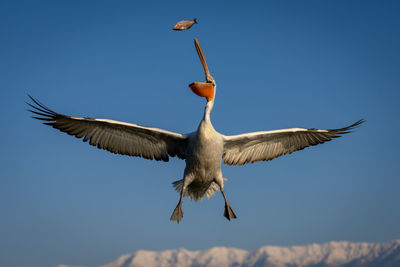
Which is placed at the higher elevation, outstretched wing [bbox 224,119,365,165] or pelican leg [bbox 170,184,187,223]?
outstretched wing [bbox 224,119,365,165]

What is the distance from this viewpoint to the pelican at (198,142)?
9305 mm

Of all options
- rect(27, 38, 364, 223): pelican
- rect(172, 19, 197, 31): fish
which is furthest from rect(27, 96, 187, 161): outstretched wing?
rect(172, 19, 197, 31): fish

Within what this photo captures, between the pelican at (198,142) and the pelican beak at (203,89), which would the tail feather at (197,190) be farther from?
the pelican beak at (203,89)

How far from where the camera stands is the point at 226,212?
9961 mm

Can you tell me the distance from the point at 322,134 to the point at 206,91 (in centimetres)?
359

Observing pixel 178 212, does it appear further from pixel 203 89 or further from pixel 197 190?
pixel 203 89

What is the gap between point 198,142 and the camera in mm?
9188

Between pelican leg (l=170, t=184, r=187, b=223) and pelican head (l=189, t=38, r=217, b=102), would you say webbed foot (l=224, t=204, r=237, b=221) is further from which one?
pelican head (l=189, t=38, r=217, b=102)

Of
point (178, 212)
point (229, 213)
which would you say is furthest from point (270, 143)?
point (178, 212)

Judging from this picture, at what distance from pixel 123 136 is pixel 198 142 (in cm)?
202

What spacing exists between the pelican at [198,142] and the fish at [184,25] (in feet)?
2.28

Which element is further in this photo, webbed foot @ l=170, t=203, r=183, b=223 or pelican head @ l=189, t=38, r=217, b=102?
webbed foot @ l=170, t=203, r=183, b=223

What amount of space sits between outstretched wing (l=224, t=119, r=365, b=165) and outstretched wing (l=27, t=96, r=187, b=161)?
1.23 meters

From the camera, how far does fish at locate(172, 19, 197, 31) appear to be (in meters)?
8.81
